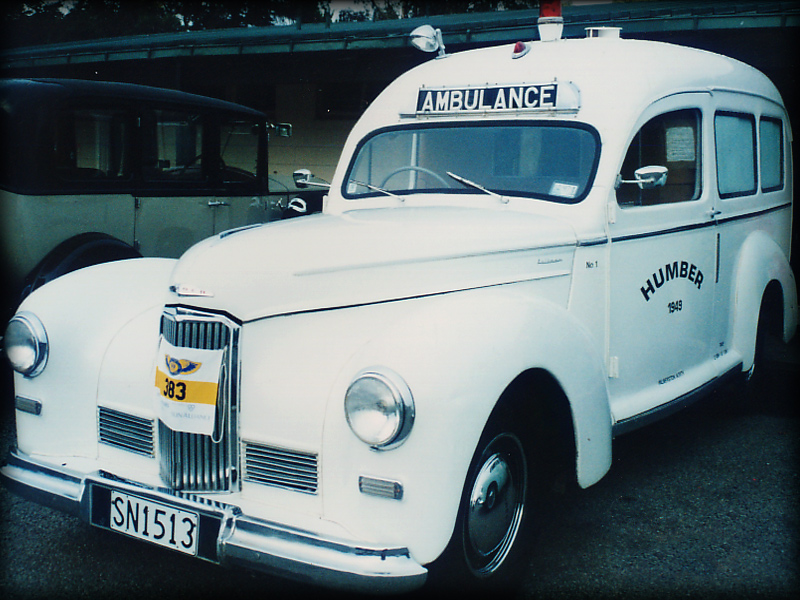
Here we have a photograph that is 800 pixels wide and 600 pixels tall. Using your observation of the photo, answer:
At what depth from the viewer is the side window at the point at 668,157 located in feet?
10.9

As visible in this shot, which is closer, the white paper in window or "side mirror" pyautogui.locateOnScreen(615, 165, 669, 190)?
"side mirror" pyautogui.locateOnScreen(615, 165, 669, 190)

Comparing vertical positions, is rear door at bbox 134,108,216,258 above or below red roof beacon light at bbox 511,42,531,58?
below

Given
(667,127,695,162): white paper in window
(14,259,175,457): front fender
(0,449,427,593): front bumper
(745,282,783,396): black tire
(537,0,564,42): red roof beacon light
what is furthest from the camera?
(745,282,783,396): black tire

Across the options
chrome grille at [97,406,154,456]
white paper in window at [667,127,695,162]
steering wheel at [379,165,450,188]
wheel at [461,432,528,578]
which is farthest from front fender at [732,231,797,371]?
chrome grille at [97,406,154,456]

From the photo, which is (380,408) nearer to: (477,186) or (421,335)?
(421,335)

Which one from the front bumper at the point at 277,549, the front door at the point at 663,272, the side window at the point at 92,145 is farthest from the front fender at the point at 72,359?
the side window at the point at 92,145

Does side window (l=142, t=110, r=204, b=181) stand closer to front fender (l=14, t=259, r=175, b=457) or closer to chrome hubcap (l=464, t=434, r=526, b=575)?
front fender (l=14, t=259, r=175, b=457)

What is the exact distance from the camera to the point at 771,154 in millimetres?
4746

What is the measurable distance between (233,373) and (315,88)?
35.7 ft

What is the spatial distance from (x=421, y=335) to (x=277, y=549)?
0.71 meters

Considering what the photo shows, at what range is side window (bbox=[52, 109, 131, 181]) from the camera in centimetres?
499

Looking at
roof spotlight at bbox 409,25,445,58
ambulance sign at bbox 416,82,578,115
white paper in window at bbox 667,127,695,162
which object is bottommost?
white paper in window at bbox 667,127,695,162

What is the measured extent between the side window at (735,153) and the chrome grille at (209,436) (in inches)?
109

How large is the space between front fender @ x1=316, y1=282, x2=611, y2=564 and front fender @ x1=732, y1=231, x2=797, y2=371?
2160 millimetres
